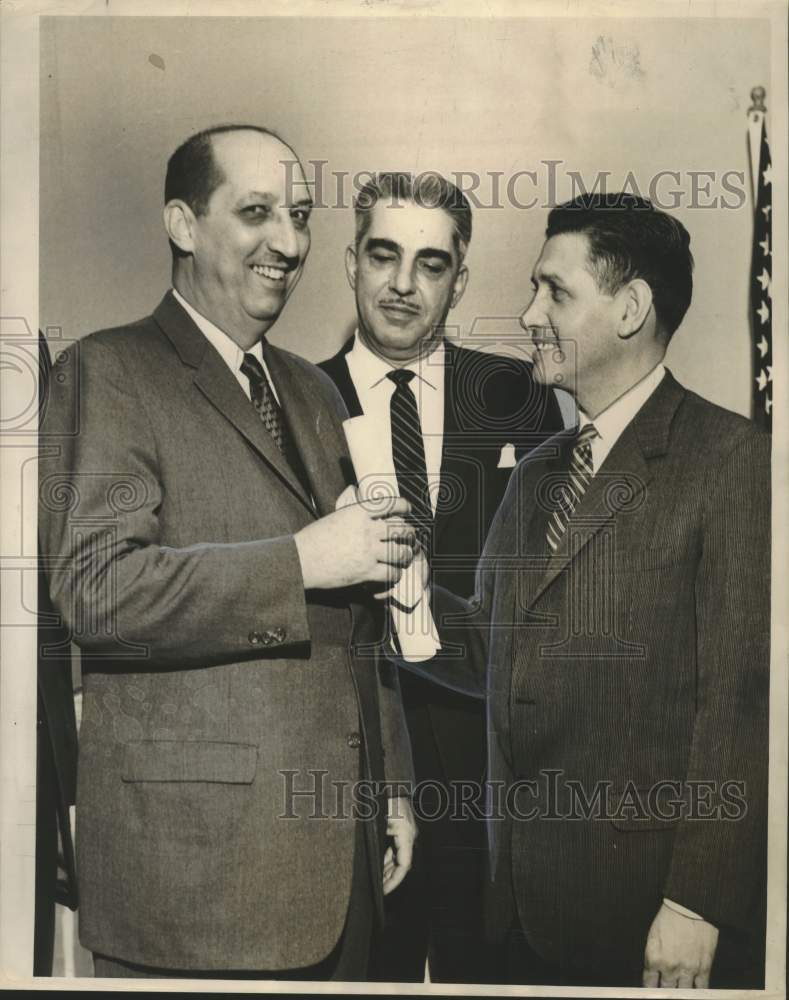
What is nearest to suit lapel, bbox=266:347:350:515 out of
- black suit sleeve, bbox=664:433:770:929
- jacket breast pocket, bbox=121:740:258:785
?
jacket breast pocket, bbox=121:740:258:785

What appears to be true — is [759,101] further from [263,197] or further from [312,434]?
[312,434]

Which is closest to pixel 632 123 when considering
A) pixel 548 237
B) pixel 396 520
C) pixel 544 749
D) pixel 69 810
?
pixel 548 237

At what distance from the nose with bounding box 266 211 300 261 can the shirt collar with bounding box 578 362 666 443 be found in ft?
2.89

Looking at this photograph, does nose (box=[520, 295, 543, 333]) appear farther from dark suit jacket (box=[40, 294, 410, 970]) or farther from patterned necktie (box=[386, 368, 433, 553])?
dark suit jacket (box=[40, 294, 410, 970])

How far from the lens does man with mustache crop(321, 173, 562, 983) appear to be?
2840 mm

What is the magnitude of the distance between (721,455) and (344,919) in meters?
1.48

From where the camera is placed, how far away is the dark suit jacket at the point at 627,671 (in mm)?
2777

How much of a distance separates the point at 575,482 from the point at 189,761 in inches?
46.1

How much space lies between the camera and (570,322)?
9.30 ft

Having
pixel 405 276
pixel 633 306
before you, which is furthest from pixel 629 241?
pixel 405 276

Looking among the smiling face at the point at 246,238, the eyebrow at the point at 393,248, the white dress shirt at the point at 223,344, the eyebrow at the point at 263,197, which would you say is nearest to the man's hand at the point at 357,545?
the white dress shirt at the point at 223,344

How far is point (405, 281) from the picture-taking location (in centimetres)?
284

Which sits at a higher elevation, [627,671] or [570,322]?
[570,322]

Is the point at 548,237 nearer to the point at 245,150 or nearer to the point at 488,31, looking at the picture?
the point at 488,31
